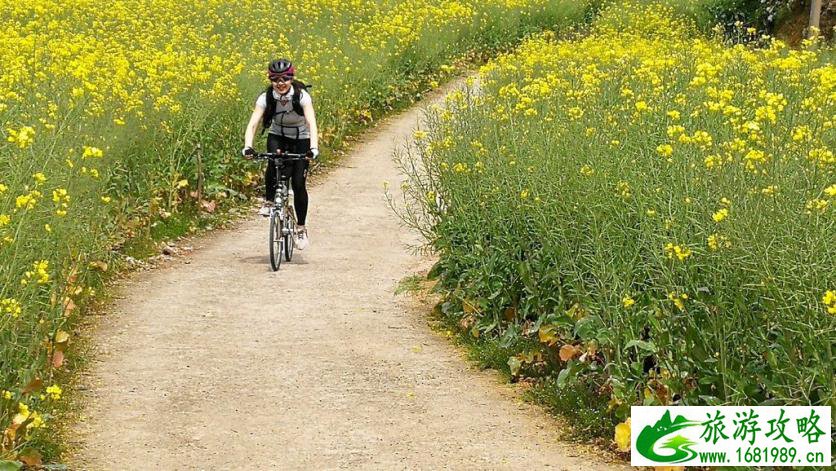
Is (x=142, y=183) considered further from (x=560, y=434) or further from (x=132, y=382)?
(x=560, y=434)

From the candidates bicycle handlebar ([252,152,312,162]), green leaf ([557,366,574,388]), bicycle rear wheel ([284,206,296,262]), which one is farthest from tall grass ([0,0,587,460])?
green leaf ([557,366,574,388])

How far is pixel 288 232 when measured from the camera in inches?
470

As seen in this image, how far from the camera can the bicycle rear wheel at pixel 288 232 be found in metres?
12.0

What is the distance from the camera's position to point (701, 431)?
6.13 m

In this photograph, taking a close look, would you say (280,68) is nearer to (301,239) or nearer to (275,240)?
(275,240)

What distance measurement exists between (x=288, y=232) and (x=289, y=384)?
3.90m

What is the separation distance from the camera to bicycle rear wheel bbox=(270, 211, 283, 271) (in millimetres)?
11641

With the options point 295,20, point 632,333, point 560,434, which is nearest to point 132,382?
point 560,434

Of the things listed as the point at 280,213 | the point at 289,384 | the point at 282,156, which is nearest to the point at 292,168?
the point at 282,156

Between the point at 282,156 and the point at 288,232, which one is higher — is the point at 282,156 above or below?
above

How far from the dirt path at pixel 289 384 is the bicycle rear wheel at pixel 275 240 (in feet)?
0.44

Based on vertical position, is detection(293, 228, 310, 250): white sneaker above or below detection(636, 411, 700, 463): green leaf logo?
below

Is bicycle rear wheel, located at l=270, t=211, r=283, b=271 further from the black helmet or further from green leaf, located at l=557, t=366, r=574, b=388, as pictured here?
green leaf, located at l=557, t=366, r=574, b=388

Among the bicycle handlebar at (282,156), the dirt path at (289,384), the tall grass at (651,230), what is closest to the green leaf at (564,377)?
the tall grass at (651,230)
